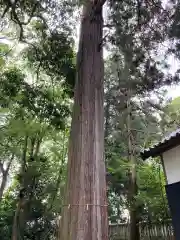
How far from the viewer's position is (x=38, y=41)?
599 cm

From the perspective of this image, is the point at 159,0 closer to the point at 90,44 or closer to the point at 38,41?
the point at 90,44

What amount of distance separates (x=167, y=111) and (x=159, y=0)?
5.29 metres

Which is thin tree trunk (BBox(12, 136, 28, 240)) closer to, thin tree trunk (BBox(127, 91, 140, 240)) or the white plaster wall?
thin tree trunk (BBox(127, 91, 140, 240))

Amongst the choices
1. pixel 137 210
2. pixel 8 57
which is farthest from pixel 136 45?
pixel 137 210

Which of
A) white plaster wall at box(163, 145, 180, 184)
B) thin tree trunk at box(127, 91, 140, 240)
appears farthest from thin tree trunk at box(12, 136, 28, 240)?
white plaster wall at box(163, 145, 180, 184)

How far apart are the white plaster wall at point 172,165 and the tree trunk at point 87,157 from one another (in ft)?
5.60

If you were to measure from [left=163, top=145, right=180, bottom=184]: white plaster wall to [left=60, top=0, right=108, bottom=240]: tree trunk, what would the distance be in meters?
1.71

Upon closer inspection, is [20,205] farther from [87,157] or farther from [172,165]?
[87,157]

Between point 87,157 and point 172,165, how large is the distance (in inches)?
81.1

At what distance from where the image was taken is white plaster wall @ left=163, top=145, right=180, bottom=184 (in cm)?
455

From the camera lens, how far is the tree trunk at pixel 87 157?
2.93 metres

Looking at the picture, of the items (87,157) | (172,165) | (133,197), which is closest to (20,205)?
(133,197)

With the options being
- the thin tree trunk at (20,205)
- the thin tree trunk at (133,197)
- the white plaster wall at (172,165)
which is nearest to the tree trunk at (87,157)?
the white plaster wall at (172,165)

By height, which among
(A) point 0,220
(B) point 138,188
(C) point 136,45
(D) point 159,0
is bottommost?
(A) point 0,220
